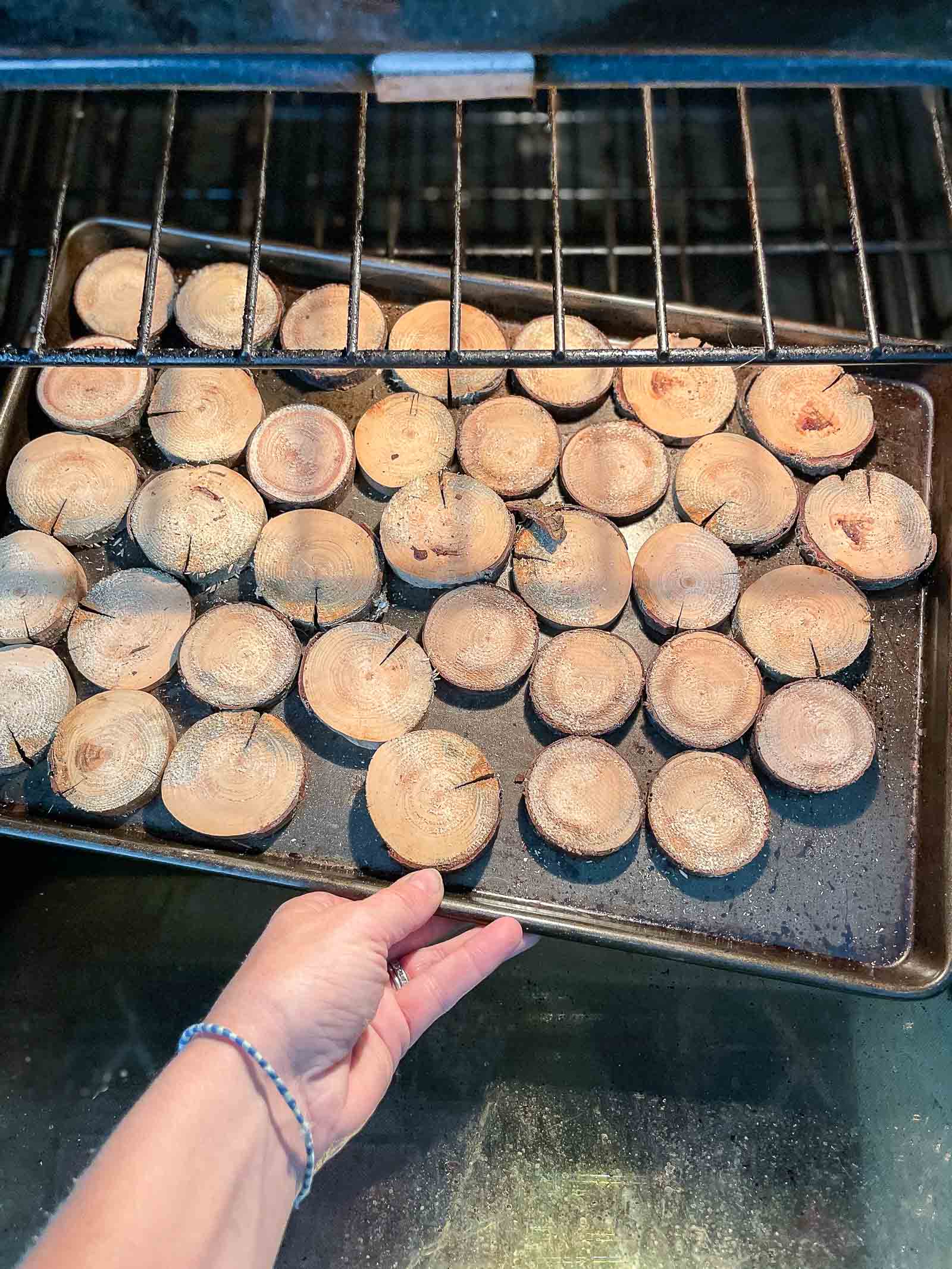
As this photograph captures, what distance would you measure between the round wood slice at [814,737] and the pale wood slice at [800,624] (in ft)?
0.20

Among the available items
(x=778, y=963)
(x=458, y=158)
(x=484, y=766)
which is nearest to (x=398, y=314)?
(x=458, y=158)

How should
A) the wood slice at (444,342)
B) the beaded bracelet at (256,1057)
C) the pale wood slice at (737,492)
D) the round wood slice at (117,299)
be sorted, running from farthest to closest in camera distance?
the round wood slice at (117,299) → the wood slice at (444,342) → the pale wood slice at (737,492) → the beaded bracelet at (256,1057)

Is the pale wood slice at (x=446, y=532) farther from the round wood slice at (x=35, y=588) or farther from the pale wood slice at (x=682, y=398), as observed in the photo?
the round wood slice at (x=35, y=588)

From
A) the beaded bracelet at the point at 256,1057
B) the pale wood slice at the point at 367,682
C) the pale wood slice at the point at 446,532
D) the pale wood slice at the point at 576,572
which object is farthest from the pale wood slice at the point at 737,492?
the beaded bracelet at the point at 256,1057

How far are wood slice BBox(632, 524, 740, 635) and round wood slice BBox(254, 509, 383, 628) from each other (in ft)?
2.33

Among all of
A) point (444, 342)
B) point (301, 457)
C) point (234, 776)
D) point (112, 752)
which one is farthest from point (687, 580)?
point (112, 752)

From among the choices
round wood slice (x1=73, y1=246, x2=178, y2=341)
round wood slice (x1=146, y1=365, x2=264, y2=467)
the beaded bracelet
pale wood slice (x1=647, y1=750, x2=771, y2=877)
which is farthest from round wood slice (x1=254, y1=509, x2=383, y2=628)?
the beaded bracelet

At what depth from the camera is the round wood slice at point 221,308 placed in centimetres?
239

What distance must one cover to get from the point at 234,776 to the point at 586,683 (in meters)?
0.89

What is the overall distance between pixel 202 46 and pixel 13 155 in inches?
60.9

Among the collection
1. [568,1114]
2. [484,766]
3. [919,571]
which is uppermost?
[919,571]

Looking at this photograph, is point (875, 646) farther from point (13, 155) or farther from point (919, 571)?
point (13, 155)

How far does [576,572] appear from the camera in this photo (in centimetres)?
219

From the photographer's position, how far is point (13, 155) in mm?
2678
